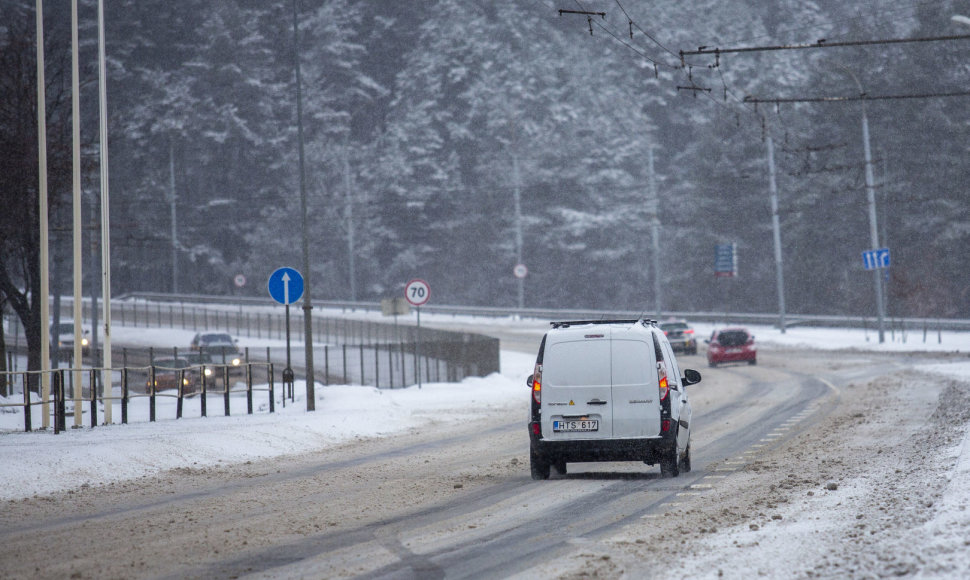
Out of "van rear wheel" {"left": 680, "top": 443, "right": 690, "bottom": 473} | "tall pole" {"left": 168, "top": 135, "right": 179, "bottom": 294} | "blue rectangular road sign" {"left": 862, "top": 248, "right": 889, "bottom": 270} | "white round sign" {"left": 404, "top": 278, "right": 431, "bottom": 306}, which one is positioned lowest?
"van rear wheel" {"left": 680, "top": 443, "right": 690, "bottom": 473}

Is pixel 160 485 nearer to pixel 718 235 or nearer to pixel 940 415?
pixel 940 415

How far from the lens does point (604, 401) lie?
13.9 m

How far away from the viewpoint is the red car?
154 ft

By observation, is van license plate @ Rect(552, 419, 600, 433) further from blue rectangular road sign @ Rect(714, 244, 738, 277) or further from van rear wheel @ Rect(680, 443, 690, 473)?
blue rectangular road sign @ Rect(714, 244, 738, 277)

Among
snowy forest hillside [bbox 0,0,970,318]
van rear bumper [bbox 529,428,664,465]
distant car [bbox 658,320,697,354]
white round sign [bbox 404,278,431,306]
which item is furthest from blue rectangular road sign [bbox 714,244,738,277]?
van rear bumper [bbox 529,428,664,465]

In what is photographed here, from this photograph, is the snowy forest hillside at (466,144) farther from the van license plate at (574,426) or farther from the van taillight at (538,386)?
the van license plate at (574,426)

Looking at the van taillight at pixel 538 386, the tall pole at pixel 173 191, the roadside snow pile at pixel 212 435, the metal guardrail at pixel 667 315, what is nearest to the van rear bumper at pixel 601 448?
the van taillight at pixel 538 386

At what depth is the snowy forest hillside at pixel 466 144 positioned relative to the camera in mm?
90438

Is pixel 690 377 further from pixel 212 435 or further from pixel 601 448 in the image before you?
pixel 212 435

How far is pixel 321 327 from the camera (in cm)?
6394

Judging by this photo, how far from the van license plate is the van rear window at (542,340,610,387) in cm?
43

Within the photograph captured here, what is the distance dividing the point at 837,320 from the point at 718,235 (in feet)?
68.4

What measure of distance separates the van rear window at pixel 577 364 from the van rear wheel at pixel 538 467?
0.87 meters

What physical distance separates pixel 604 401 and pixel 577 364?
537mm
